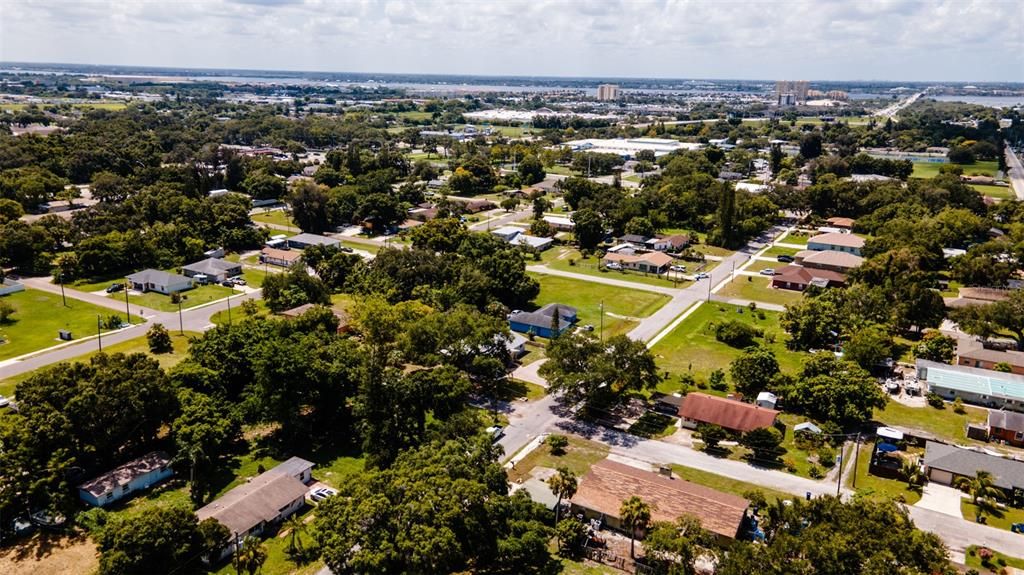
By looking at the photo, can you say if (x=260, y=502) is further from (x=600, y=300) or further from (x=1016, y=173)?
(x=1016, y=173)

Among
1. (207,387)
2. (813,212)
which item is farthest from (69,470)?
(813,212)

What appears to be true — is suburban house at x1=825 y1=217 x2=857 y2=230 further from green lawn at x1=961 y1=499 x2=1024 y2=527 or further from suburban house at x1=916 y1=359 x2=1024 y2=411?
green lawn at x1=961 y1=499 x2=1024 y2=527

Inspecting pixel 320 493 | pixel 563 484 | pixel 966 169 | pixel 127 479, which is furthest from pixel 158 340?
pixel 966 169

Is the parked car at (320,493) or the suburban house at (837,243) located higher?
the suburban house at (837,243)

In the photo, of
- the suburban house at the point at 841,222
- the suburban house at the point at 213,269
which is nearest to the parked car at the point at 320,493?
the suburban house at the point at 213,269

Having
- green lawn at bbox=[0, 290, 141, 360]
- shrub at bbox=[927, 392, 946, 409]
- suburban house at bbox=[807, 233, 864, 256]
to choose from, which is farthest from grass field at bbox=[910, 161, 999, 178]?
green lawn at bbox=[0, 290, 141, 360]

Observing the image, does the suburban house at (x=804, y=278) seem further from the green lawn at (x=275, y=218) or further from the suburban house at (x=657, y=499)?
the green lawn at (x=275, y=218)
